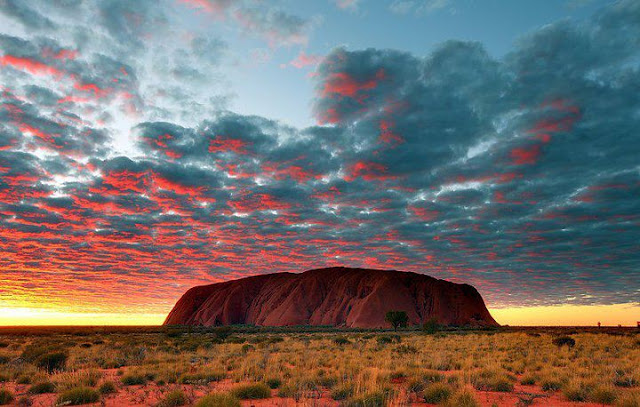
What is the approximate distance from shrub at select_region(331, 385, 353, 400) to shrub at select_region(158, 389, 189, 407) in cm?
414

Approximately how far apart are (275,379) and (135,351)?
16.9 m

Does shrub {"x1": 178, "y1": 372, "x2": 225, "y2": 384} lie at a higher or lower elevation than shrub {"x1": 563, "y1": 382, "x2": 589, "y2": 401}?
lower

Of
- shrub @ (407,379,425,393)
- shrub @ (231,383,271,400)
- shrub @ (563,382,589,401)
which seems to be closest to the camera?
shrub @ (231,383,271,400)

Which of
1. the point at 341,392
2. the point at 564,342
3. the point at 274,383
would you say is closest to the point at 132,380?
the point at 274,383

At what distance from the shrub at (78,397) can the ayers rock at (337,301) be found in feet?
288

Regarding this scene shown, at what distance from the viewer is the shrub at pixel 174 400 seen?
35.0ft

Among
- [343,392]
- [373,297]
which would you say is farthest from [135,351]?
[373,297]

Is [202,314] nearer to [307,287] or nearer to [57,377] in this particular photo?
[307,287]

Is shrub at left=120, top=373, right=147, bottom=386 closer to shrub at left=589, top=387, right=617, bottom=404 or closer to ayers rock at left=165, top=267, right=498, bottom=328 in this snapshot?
shrub at left=589, top=387, right=617, bottom=404

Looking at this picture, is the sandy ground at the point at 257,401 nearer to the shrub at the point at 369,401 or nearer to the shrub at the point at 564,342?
the shrub at the point at 369,401

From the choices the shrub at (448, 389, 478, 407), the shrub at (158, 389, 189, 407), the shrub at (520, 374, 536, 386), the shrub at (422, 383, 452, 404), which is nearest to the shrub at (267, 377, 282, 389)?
the shrub at (158, 389, 189, 407)

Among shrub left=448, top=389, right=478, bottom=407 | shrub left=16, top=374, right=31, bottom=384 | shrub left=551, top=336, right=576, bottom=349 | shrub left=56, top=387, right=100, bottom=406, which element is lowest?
shrub left=16, top=374, right=31, bottom=384

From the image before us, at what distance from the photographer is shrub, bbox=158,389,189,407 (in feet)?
35.0

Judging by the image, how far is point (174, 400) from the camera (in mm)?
10844
